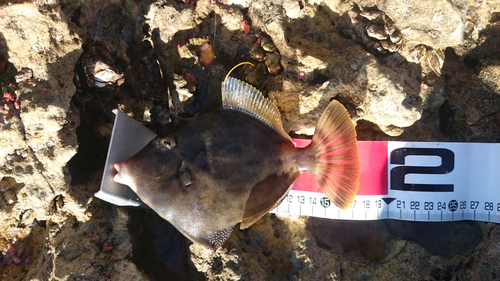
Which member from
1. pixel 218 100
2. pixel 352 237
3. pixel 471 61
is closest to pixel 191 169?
pixel 218 100

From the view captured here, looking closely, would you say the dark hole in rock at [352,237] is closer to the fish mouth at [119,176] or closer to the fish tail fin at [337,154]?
the fish tail fin at [337,154]

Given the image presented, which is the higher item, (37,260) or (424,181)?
(424,181)

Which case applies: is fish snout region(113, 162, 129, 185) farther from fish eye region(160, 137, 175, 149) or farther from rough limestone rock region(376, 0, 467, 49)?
rough limestone rock region(376, 0, 467, 49)

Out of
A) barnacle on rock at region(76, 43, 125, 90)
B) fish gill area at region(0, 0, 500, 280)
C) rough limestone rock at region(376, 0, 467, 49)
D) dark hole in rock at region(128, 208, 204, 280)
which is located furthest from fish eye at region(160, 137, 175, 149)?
rough limestone rock at region(376, 0, 467, 49)

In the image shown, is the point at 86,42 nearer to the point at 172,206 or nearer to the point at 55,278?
the point at 172,206

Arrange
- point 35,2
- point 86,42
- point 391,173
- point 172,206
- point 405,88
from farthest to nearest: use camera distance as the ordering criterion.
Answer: point 391,173 → point 405,88 → point 86,42 → point 172,206 → point 35,2

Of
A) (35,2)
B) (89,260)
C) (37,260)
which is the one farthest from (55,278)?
(35,2)

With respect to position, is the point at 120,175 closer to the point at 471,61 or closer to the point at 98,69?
the point at 98,69
